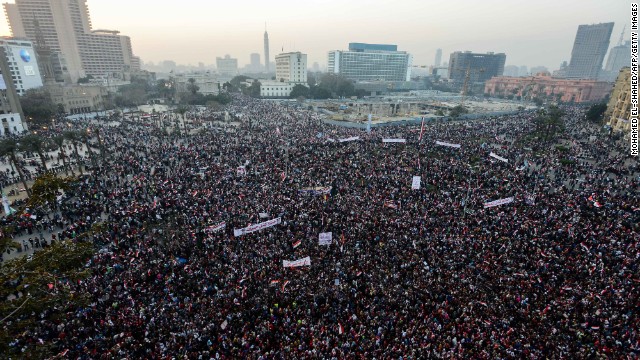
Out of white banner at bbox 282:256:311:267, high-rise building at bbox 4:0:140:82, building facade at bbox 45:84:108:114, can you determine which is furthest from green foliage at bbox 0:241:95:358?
high-rise building at bbox 4:0:140:82

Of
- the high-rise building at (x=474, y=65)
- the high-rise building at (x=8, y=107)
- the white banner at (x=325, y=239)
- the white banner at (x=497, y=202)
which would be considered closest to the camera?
the white banner at (x=325, y=239)

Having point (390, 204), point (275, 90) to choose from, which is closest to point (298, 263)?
point (390, 204)

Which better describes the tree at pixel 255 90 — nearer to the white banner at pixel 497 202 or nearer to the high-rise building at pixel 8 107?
the high-rise building at pixel 8 107

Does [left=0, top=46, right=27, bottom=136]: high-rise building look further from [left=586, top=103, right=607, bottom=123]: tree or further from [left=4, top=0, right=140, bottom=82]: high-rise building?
[left=586, top=103, right=607, bottom=123]: tree

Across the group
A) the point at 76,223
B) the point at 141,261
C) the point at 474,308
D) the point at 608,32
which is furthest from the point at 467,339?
the point at 608,32

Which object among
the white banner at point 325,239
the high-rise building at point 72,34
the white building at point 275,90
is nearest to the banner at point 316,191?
the white banner at point 325,239

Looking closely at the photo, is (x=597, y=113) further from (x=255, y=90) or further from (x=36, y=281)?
(x=255, y=90)

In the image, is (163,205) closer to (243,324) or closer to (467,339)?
(243,324)
